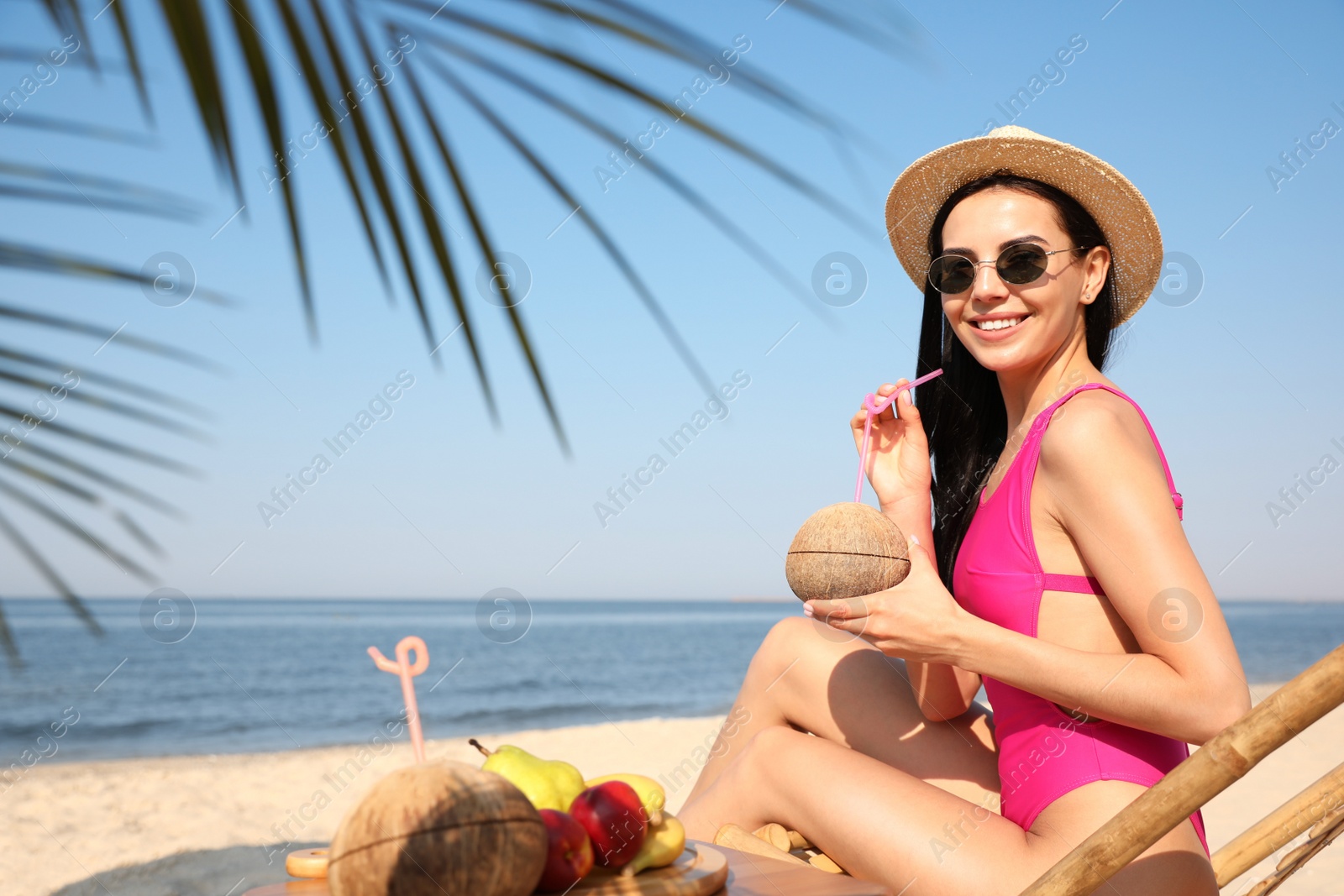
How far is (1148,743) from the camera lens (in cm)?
223

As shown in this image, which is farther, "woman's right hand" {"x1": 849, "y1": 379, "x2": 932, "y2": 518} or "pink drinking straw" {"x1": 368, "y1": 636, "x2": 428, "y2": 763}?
"woman's right hand" {"x1": 849, "y1": 379, "x2": 932, "y2": 518}

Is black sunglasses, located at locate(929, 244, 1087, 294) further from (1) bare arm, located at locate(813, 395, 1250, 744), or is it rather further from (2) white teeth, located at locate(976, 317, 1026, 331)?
(1) bare arm, located at locate(813, 395, 1250, 744)

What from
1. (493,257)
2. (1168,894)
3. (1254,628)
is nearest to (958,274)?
(1168,894)

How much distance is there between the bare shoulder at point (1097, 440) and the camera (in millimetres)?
2160

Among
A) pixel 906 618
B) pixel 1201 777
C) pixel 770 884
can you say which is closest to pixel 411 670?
pixel 770 884

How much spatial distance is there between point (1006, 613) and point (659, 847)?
1143 millimetres

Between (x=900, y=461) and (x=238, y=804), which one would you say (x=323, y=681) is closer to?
(x=238, y=804)

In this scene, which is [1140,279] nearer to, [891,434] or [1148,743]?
[891,434]

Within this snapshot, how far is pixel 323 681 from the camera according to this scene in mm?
21719

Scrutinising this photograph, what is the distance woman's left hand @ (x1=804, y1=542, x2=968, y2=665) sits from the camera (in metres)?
2.09

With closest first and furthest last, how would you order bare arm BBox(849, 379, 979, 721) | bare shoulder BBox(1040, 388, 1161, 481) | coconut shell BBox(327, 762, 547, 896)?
coconut shell BBox(327, 762, 547, 896), bare shoulder BBox(1040, 388, 1161, 481), bare arm BBox(849, 379, 979, 721)

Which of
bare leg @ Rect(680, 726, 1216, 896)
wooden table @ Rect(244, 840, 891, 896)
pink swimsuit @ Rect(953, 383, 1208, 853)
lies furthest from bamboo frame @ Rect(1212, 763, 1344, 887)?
wooden table @ Rect(244, 840, 891, 896)

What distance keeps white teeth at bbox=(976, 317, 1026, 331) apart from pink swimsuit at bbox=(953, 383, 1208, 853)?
0.30 metres

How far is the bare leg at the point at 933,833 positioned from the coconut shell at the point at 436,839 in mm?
1151
